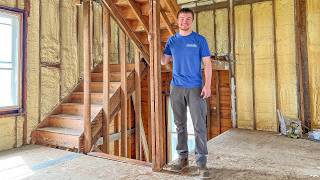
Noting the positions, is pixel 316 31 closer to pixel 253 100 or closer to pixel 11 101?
pixel 253 100

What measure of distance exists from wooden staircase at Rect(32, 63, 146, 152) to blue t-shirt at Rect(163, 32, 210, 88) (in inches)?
74.5

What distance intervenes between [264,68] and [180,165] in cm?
332

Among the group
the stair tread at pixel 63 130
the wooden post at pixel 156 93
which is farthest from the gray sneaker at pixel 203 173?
the stair tread at pixel 63 130

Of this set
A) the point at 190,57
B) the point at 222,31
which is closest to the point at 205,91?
the point at 190,57

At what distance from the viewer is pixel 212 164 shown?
2977mm

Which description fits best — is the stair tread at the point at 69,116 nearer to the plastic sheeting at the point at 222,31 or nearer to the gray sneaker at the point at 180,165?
the gray sneaker at the point at 180,165

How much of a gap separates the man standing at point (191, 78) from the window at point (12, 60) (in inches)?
103

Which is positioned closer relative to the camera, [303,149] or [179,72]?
[179,72]

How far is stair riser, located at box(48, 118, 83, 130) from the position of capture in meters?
4.06

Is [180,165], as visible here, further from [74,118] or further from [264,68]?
[264,68]

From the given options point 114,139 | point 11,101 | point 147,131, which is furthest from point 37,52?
point 147,131

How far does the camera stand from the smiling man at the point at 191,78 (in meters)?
2.59

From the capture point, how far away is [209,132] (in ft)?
20.1

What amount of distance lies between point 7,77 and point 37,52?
0.61m
